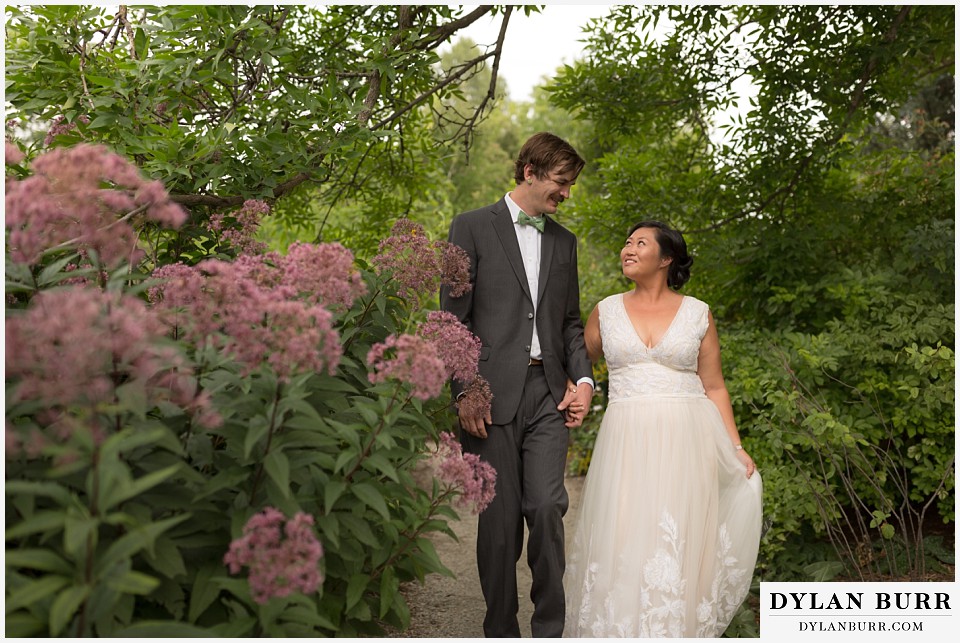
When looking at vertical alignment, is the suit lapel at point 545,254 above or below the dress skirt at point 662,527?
above

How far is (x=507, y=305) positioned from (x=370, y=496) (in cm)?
167

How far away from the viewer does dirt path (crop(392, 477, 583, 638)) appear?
4625 mm

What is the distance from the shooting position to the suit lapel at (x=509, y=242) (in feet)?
13.0

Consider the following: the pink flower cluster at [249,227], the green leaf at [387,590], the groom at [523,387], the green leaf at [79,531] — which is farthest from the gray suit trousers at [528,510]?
the green leaf at [79,531]

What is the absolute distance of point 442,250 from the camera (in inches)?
143

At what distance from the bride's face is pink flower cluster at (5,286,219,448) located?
2.57 m

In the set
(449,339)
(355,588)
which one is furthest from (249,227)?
(355,588)

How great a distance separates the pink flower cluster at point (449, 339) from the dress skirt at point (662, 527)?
1.38 m

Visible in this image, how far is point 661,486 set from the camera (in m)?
3.89

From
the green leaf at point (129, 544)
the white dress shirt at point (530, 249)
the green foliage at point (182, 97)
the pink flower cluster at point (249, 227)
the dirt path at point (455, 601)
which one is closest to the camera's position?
the green leaf at point (129, 544)

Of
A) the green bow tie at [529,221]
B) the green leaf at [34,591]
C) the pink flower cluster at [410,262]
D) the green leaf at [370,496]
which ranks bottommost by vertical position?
the green leaf at [34,591]

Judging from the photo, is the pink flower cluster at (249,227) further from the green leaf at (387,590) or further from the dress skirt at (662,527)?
→ the dress skirt at (662,527)

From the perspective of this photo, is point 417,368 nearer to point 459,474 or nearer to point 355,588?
point 459,474

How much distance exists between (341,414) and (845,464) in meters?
4.02
